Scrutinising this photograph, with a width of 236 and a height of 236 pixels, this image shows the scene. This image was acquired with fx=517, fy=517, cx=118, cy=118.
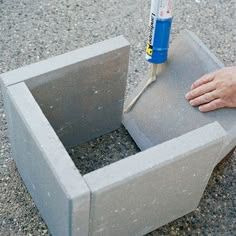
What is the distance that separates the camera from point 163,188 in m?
1.44

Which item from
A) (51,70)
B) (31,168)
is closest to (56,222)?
(31,168)

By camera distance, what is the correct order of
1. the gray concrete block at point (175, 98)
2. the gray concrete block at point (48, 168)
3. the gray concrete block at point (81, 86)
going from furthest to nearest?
1. the gray concrete block at point (175, 98)
2. the gray concrete block at point (81, 86)
3. the gray concrete block at point (48, 168)

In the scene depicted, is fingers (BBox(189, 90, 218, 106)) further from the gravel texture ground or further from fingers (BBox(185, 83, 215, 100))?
the gravel texture ground

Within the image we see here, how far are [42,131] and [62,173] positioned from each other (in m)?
0.14

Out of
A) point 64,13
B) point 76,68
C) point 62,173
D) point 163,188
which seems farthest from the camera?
point 64,13

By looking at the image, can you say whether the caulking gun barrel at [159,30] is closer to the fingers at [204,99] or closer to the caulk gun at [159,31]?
the caulk gun at [159,31]

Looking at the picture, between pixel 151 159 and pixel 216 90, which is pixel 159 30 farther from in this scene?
pixel 151 159

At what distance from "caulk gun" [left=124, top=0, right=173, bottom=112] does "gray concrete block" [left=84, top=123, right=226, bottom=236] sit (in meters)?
0.35

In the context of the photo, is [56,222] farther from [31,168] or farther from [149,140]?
[149,140]

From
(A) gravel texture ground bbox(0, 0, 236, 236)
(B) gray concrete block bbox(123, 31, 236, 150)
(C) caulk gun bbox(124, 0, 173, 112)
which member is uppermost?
(C) caulk gun bbox(124, 0, 173, 112)

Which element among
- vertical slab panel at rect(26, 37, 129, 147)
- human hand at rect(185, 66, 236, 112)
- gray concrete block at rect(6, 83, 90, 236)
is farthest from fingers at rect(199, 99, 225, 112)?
gray concrete block at rect(6, 83, 90, 236)

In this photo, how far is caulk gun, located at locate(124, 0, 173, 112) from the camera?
154 centimetres

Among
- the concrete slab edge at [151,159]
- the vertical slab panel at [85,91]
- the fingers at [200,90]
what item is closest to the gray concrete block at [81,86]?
the vertical slab panel at [85,91]

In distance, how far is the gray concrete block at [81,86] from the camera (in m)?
1.52
